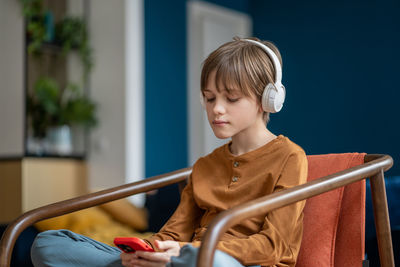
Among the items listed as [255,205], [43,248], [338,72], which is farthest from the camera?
[338,72]

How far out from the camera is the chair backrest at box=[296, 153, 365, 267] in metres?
1.50

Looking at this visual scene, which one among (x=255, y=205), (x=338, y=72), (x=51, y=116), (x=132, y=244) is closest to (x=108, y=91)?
(x=51, y=116)

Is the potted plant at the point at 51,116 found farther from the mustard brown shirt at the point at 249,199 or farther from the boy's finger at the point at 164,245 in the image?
the boy's finger at the point at 164,245

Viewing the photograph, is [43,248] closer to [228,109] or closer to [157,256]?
[157,256]

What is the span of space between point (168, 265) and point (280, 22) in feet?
16.3

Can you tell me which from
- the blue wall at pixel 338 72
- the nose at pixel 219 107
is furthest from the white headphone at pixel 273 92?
the blue wall at pixel 338 72

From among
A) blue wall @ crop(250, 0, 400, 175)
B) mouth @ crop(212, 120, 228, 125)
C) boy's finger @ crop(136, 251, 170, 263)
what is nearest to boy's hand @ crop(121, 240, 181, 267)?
boy's finger @ crop(136, 251, 170, 263)

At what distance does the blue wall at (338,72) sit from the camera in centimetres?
503

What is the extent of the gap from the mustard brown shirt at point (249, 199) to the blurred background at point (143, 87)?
9.09 ft

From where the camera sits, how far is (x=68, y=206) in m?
1.50

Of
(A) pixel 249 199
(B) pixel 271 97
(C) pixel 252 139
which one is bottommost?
(A) pixel 249 199

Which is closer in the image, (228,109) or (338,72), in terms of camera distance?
(228,109)

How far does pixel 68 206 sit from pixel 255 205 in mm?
581

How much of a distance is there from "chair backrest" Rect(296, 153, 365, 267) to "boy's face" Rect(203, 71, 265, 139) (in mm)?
331
